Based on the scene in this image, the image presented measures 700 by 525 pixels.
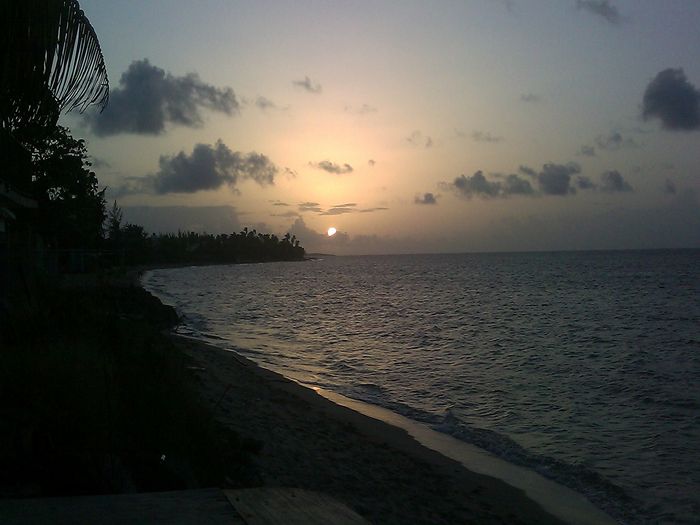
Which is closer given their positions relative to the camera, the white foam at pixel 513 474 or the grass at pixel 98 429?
the grass at pixel 98 429

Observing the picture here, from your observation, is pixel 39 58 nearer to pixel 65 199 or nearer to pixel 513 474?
pixel 513 474

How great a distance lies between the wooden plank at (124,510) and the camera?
169 inches

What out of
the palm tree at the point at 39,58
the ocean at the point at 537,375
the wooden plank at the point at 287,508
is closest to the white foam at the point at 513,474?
the ocean at the point at 537,375

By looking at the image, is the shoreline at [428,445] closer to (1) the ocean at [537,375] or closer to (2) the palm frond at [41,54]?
(1) the ocean at [537,375]

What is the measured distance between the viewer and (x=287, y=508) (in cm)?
486

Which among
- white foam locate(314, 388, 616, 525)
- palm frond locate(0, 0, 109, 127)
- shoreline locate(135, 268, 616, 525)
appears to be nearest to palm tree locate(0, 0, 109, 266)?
palm frond locate(0, 0, 109, 127)

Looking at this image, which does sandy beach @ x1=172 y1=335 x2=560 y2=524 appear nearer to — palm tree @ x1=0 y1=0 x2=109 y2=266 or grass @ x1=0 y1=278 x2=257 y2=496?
grass @ x1=0 y1=278 x2=257 y2=496

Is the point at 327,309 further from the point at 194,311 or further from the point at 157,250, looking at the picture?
the point at 157,250

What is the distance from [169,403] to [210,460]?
852mm

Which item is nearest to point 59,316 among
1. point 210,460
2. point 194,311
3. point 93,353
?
point 93,353

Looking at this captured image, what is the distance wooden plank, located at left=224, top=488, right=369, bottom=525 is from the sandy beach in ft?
9.24

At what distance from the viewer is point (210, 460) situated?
715 centimetres

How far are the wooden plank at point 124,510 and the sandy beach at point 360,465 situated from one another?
3.37 m

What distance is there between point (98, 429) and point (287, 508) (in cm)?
231
